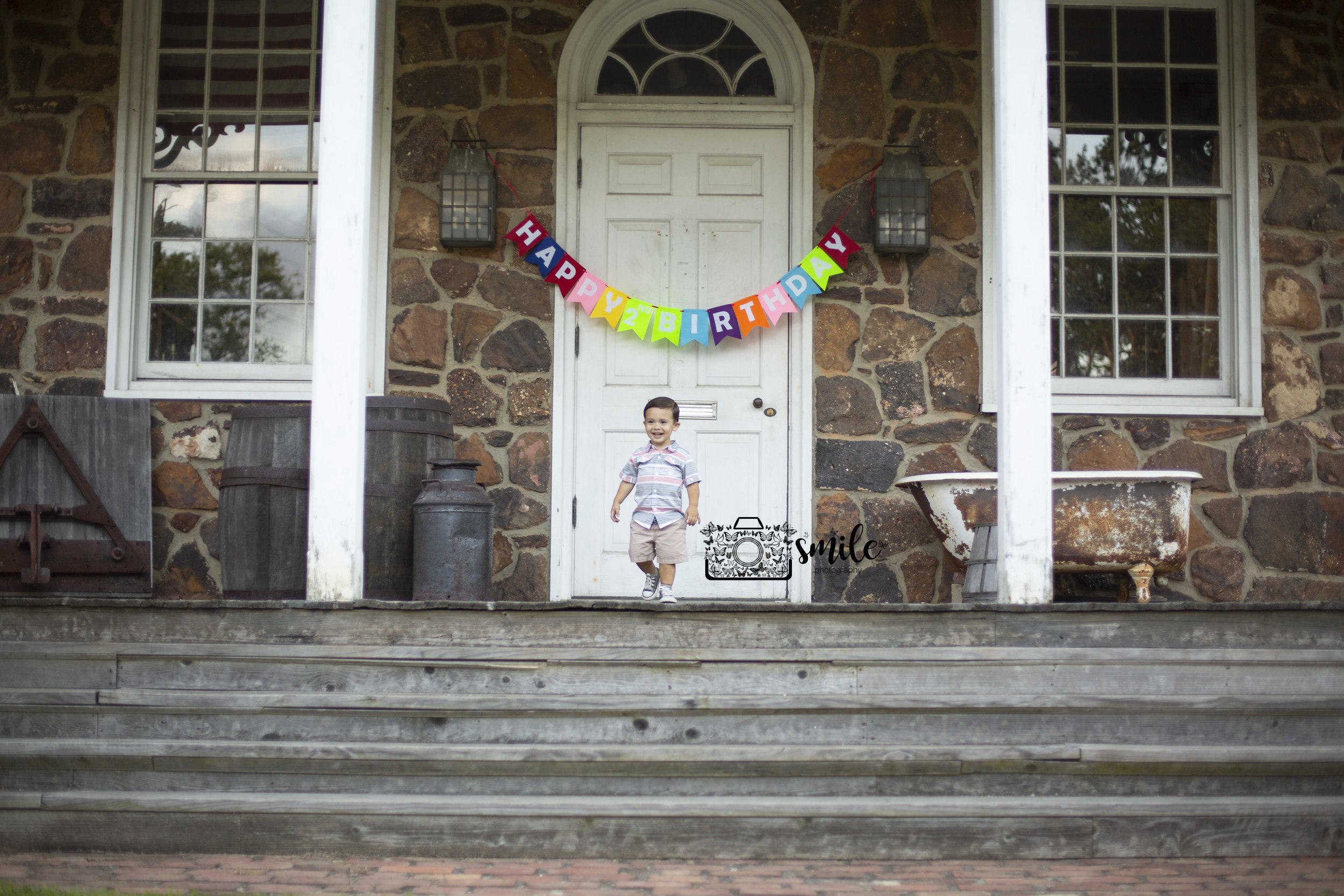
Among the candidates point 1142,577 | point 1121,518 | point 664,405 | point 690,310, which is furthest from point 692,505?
point 1142,577

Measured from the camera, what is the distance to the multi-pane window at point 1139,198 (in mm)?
6043

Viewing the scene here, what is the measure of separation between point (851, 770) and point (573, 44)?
13.2 feet

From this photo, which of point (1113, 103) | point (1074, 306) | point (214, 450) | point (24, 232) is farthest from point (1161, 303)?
point (24, 232)

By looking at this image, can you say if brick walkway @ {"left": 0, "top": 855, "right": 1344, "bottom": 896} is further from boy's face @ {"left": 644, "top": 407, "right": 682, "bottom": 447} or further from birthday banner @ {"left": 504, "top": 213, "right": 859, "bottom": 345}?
birthday banner @ {"left": 504, "top": 213, "right": 859, "bottom": 345}

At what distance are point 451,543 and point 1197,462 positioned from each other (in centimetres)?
373

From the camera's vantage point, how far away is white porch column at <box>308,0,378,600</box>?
368cm

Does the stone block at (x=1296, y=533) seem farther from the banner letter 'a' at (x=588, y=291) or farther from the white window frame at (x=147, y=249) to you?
the white window frame at (x=147, y=249)

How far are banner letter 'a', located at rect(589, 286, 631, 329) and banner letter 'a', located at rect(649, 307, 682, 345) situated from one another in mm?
187

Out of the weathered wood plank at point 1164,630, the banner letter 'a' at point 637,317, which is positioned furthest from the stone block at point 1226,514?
the banner letter 'a' at point 637,317

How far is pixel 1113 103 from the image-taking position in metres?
6.11

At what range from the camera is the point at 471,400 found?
19.5 feet

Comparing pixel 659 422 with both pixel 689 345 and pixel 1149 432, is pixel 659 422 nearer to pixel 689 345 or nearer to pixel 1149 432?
pixel 689 345

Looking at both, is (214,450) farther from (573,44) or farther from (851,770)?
(851,770)

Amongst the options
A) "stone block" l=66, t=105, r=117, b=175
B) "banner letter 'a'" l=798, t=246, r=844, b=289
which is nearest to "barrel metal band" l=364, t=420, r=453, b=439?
"banner letter 'a'" l=798, t=246, r=844, b=289
